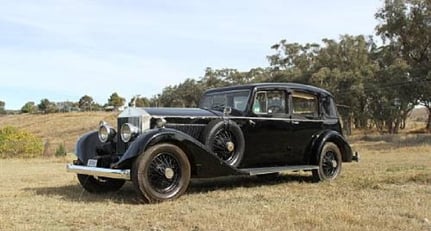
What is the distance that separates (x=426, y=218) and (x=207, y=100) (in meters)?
5.14

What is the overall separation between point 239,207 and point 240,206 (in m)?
0.09

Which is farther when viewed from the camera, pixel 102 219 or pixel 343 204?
pixel 343 204

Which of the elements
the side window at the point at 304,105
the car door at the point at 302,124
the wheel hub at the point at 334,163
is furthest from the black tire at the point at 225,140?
the wheel hub at the point at 334,163

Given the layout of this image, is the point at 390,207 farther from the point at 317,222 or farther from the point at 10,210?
the point at 10,210

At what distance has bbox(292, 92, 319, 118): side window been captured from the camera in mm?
10242

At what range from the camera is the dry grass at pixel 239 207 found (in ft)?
19.8

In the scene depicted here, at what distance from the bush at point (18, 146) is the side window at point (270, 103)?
54.5 ft

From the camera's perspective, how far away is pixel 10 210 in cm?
711

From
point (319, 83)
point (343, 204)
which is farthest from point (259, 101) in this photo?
point (319, 83)

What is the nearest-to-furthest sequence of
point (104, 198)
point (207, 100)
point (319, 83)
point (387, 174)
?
point (104, 198) → point (207, 100) → point (387, 174) → point (319, 83)

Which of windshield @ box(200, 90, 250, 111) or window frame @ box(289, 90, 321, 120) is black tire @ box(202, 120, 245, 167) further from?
window frame @ box(289, 90, 321, 120)

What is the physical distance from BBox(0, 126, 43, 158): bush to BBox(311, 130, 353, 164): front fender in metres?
16.6

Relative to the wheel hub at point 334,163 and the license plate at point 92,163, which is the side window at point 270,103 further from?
the license plate at point 92,163

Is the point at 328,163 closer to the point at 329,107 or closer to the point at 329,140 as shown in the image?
the point at 329,140
